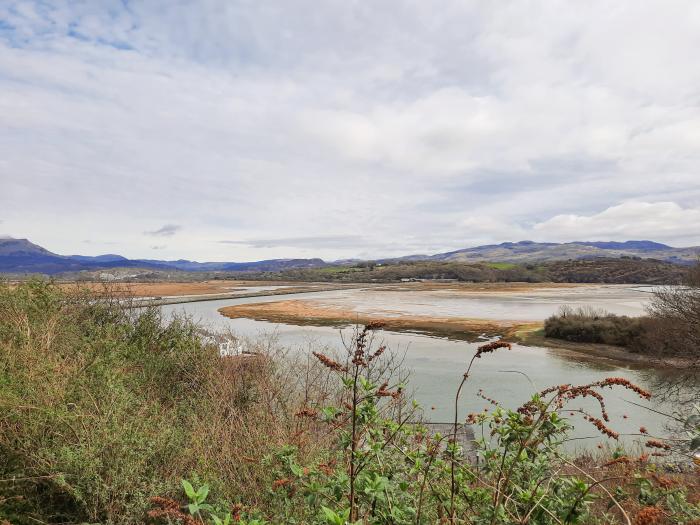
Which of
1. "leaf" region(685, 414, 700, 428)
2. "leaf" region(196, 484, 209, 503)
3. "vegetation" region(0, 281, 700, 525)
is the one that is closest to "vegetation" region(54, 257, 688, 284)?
"vegetation" region(0, 281, 700, 525)

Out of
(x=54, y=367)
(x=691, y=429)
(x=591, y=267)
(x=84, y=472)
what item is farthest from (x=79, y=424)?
(x=591, y=267)

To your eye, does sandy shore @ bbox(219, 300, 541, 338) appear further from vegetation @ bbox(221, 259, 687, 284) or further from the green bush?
vegetation @ bbox(221, 259, 687, 284)

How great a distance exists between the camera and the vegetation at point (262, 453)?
251cm

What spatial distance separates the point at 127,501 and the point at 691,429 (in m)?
6.38

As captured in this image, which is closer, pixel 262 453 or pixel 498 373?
pixel 262 453

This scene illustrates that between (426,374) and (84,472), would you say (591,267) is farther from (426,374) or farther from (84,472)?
(84,472)

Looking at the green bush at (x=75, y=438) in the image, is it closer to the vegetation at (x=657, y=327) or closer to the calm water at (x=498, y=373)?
the calm water at (x=498, y=373)

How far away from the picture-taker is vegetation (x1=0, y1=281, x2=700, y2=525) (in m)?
2.51

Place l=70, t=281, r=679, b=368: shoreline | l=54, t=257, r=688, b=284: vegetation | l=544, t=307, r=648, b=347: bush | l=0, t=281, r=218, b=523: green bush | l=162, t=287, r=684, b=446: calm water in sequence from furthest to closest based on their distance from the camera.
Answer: l=54, t=257, r=688, b=284: vegetation
l=544, t=307, r=648, b=347: bush
l=70, t=281, r=679, b=368: shoreline
l=162, t=287, r=684, b=446: calm water
l=0, t=281, r=218, b=523: green bush

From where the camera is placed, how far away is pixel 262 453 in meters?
6.68

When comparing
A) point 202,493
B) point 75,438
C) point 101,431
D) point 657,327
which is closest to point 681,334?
point 657,327

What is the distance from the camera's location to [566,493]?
101 inches

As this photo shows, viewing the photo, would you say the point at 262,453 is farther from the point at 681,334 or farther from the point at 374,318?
the point at 681,334

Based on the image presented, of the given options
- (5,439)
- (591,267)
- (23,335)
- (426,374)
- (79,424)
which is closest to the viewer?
(5,439)
